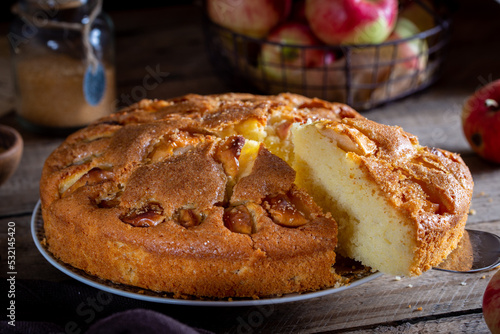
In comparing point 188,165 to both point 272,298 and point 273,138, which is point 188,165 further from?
point 272,298

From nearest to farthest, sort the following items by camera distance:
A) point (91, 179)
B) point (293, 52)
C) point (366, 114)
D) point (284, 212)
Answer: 1. point (284, 212)
2. point (91, 179)
3. point (293, 52)
4. point (366, 114)

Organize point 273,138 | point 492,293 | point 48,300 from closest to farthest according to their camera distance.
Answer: point 492,293, point 48,300, point 273,138

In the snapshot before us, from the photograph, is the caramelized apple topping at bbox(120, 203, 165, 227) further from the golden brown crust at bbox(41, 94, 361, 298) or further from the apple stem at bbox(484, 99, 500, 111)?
the apple stem at bbox(484, 99, 500, 111)

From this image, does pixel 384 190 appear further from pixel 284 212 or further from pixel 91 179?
pixel 91 179

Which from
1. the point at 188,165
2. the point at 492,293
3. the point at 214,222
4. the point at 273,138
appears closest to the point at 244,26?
the point at 273,138

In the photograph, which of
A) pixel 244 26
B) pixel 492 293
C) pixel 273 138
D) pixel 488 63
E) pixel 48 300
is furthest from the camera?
pixel 488 63

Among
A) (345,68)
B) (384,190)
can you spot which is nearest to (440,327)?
(384,190)
